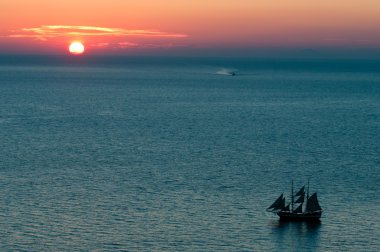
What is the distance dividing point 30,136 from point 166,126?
33.7 meters

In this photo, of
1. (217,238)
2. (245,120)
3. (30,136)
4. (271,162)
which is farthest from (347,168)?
(245,120)

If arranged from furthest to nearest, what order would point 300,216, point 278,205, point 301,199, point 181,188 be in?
point 181,188
point 301,199
point 300,216
point 278,205

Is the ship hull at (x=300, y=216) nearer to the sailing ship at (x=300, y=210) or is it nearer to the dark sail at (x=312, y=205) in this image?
the sailing ship at (x=300, y=210)

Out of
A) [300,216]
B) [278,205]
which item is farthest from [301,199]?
[278,205]

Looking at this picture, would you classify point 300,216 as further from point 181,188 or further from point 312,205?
point 181,188

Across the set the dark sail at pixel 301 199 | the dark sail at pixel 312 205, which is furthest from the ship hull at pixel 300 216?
the dark sail at pixel 301 199

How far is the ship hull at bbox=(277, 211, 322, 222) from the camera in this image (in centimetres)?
9304

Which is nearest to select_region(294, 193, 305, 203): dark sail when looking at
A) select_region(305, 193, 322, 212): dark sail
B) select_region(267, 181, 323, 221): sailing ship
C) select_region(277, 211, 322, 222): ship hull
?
select_region(267, 181, 323, 221): sailing ship

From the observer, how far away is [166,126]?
179500mm

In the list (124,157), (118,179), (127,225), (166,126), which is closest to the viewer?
(127,225)

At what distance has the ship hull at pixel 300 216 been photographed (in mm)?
93044

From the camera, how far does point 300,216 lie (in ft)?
310

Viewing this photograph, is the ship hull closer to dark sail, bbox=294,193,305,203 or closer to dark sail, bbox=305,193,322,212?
dark sail, bbox=305,193,322,212

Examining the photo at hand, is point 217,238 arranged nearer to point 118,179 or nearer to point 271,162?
point 118,179
